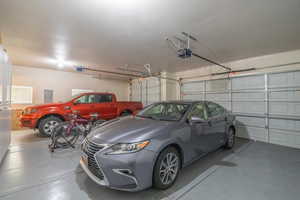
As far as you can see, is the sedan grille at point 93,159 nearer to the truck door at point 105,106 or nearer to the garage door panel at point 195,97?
the truck door at point 105,106

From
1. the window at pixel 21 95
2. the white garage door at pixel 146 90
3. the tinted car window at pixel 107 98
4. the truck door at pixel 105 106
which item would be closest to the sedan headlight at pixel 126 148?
the truck door at pixel 105 106

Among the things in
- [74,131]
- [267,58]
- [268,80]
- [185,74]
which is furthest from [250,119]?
[74,131]

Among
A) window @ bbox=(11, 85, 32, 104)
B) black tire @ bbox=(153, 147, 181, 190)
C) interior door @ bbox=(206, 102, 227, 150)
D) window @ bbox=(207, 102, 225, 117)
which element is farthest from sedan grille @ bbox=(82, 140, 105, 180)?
window @ bbox=(11, 85, 32, 104)

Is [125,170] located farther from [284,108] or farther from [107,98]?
[284,108]

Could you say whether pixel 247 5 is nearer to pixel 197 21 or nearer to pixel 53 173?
pixel 197 21

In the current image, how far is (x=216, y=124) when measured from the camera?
10.3ft

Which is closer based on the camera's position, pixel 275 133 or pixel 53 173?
pixel 53 173

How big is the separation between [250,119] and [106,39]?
5636 mm

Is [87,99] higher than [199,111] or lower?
higher

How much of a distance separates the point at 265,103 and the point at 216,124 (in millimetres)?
2927

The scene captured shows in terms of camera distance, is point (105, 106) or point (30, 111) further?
point (105, 106)

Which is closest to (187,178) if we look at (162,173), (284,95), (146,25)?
(162,173)

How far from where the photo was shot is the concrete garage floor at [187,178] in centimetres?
193

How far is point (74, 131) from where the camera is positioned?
3934 mm
